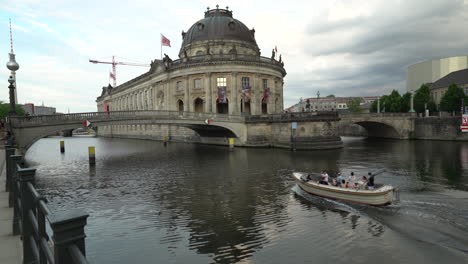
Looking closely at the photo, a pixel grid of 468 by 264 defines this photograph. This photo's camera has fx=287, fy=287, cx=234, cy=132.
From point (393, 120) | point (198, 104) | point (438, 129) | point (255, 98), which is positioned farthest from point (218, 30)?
point (438, 129)

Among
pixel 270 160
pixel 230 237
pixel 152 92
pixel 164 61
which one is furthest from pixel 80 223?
pixel 152 92

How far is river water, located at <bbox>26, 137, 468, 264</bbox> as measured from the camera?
9844 millimetres

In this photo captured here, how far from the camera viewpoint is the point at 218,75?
52656 millimetres

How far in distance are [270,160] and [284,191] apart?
12133mm

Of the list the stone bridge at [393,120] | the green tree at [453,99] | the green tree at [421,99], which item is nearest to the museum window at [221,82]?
the stone bridge at [393,120]

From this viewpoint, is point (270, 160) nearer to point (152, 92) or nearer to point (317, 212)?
point (317, 212)

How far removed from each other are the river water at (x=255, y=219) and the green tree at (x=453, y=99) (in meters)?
55.3

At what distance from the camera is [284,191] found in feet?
58.1

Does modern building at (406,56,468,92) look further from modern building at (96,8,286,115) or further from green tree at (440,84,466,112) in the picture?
modern building at (96,8,286,115)

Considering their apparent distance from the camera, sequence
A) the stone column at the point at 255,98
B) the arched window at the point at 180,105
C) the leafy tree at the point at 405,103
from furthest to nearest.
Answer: the leafy tree at the point at 405,103, the arched window at the point at 180,105, the stone column at the point at 255,98

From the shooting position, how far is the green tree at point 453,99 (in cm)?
6625

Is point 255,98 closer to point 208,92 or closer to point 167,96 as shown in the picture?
point 208,92

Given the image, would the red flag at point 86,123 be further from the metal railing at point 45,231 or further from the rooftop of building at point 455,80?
the rooftop of building at point 455,80

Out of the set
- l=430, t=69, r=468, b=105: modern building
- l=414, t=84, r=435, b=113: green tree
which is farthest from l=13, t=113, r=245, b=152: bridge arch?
l=430, t=69, r=468, b=105: modern building
